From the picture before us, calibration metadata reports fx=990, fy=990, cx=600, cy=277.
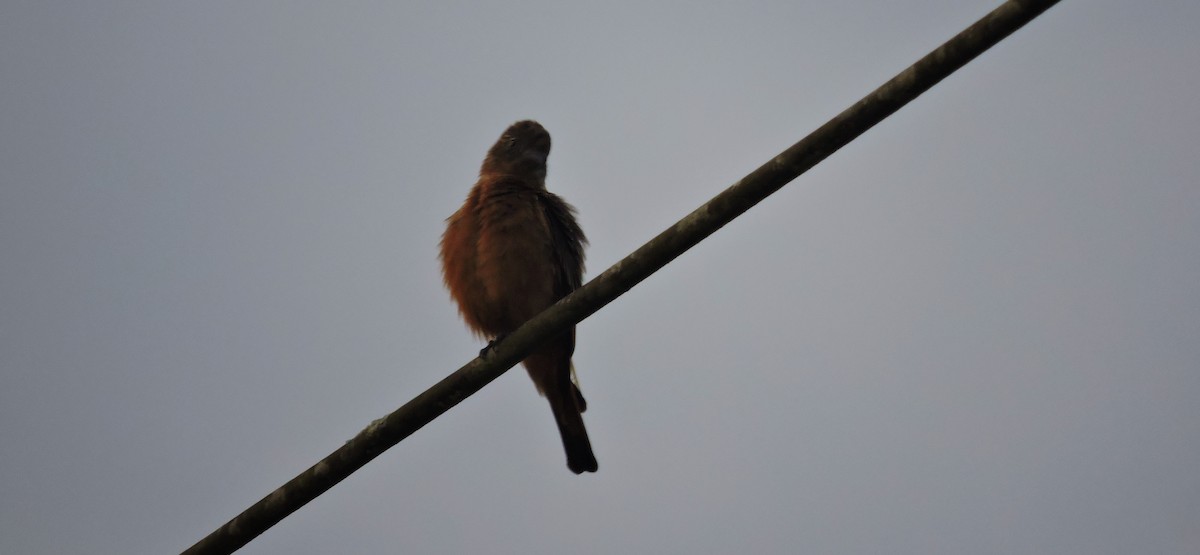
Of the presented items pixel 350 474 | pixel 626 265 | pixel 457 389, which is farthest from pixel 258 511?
pixel 626 265

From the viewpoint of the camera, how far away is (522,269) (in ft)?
16.4

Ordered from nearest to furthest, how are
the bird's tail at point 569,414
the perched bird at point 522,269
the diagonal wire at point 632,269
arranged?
the diagonal wire at point 632,269 < the perched bird at point 522,269 < the bird's tail at point 569,414

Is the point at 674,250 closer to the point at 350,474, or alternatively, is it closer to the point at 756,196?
the point at 756,196

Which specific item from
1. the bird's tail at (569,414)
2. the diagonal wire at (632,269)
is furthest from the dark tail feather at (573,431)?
the diagonal wire at (632,269)

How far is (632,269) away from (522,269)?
82.2 inches

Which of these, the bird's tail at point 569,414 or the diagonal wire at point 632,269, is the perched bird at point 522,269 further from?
the diagonal wire at point 632,269

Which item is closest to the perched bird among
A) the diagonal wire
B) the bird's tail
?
the bird's tail

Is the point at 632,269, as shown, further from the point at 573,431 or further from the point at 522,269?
the point at 573,431

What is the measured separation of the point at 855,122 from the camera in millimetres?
2623

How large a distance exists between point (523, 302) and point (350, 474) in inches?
74.2

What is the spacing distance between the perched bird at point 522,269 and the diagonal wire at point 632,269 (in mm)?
1715

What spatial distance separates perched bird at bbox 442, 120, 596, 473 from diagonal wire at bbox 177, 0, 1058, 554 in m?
1.71

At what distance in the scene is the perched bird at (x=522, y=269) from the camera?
502 cm

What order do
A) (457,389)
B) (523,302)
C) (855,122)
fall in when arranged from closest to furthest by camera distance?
(855,122), (457,389), (523,302)
